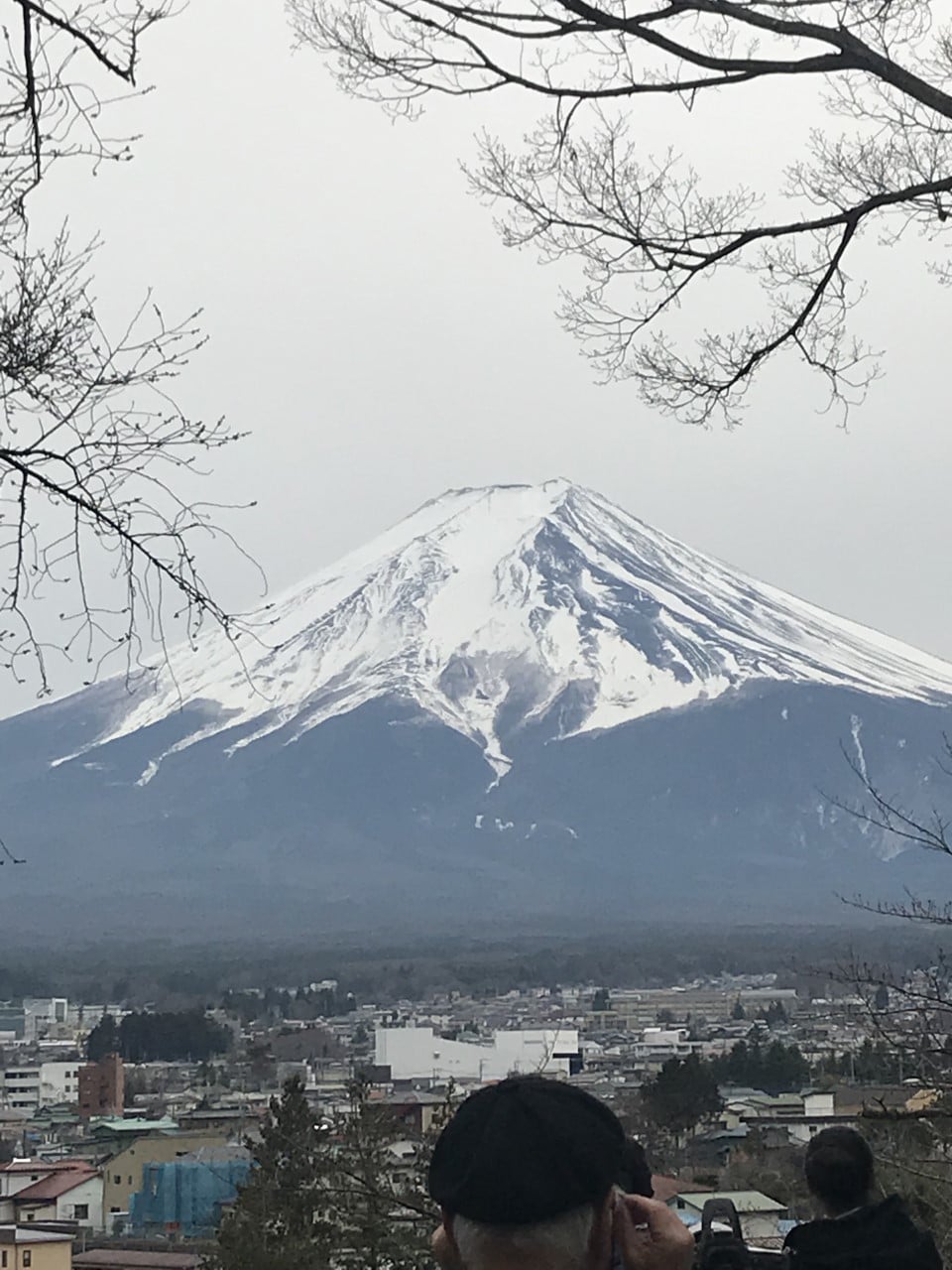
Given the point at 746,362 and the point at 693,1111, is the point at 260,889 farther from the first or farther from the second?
the point at 746,362

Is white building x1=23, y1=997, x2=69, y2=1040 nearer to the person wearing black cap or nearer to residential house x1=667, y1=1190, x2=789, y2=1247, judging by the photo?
residential house x1=667, y1=1190, x2=789, y2=1247

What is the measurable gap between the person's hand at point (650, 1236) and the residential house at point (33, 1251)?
726 inches

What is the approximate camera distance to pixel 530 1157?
2.04 meters

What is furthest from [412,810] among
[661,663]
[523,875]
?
[661,663]

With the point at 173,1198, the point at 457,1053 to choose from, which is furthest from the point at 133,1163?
the point at 457,1053

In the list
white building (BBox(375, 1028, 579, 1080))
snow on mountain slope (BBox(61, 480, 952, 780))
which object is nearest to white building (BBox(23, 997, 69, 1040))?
white building (BBox(375, 1028, 579, 1080))

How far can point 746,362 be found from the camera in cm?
600

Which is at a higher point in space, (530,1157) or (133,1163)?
(530,1157)

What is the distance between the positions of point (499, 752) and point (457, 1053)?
116 meters

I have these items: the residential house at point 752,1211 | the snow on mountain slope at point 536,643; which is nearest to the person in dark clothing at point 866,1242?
the residential house at point 752,1211

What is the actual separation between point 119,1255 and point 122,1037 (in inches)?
1586

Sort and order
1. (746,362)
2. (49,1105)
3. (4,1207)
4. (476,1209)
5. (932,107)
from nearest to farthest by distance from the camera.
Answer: (476,1209)
(932,107)
(746,362)
(4,1207)
(49,1105)

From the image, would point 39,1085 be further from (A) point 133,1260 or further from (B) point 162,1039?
(A) point 133,1260

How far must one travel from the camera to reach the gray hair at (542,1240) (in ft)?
6.66
